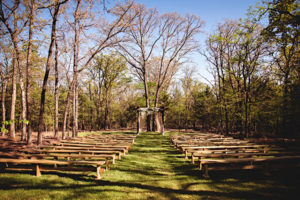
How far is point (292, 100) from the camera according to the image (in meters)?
12.0

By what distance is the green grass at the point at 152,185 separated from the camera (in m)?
3.76

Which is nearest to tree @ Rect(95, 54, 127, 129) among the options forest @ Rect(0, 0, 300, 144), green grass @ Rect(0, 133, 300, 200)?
forest @ Rect(0, 0, 300, 144)

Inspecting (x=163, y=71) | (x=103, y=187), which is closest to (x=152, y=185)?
(x=103, y=187)

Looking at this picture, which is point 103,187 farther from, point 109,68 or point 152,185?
point 109,68

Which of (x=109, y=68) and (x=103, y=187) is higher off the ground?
(x=109, y=68)

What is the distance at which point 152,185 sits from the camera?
440 cm

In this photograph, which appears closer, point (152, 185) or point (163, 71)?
point (152, 185)

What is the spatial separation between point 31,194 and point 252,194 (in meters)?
5.55

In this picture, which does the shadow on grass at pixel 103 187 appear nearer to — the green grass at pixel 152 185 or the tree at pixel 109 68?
the green grass at pixel 152 185

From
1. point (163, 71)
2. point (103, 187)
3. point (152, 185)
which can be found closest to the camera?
point (103, 187)

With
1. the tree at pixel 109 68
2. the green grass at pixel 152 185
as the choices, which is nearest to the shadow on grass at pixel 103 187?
the green grass at pixel 152 185

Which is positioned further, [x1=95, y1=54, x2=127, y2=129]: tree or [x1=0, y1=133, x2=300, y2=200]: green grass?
[x1=95, y1=54, x2=127, y2=129]: tree

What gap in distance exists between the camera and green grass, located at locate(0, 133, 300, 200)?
3764 millimetres

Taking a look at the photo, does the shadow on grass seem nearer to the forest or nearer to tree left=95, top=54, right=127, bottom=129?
the forest
